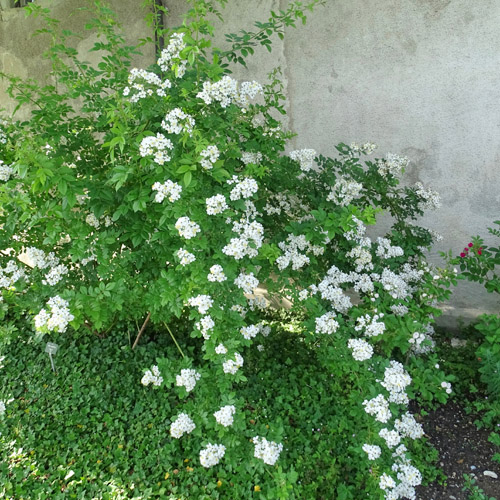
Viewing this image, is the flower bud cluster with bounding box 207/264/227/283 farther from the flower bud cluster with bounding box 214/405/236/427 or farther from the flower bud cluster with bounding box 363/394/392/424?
the flower bud cluster with bounding box 363/394/392/424

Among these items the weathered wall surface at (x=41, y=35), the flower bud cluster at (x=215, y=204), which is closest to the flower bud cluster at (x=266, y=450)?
the flower bud cluster at (x=215, y=204)

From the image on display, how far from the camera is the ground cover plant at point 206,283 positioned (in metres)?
2.04

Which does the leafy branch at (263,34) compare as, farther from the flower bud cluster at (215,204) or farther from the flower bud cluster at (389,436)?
the flower bud cluster at (389,436)

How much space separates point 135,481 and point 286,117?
9.78 feet

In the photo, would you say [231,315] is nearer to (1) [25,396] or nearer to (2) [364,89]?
(1) [25,396]

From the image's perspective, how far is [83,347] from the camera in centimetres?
332

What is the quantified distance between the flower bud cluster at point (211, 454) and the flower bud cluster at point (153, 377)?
1.52ft

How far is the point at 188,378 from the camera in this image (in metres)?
2.17

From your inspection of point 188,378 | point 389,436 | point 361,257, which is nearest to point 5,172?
point 188,378

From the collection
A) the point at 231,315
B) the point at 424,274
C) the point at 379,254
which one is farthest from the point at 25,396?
the point at 424,274

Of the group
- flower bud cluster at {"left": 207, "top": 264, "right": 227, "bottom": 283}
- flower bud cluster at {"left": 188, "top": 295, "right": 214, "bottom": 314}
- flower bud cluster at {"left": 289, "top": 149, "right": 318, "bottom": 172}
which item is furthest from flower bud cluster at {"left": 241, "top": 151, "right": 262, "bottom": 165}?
flower bud cluster at {"left": 188, "top": 295, "right": 214, "bottom": 314}

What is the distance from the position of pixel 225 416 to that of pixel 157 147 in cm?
129

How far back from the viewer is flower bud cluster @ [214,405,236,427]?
78.3 inches

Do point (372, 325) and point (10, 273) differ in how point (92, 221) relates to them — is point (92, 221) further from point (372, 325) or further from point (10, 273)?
point (372, 325)
